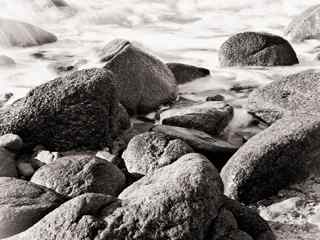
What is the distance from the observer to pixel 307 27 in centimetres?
714

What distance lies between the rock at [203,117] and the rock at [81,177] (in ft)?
3.34

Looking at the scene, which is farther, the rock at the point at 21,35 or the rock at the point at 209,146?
the rock at the point at 21,35

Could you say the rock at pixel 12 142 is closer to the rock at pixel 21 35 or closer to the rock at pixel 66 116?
the rock at pixel 66 116

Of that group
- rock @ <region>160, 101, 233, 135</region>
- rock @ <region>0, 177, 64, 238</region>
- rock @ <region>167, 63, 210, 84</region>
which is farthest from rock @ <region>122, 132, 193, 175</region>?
rock @ <region>167, 63, 210, 84</region>

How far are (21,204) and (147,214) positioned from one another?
0.80 meters

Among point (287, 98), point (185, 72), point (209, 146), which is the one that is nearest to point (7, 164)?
point (209, 146)

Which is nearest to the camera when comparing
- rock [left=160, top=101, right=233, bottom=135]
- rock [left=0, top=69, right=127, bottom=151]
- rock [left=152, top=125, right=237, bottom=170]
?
rock [left=152, top=125, right=237, bottom=170]

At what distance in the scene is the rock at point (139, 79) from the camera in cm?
510

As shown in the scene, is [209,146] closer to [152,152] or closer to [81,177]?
[152,152]

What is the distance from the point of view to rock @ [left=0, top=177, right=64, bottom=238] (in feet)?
10.1

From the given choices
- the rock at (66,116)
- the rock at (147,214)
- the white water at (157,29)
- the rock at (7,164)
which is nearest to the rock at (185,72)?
the white water at (157,29)

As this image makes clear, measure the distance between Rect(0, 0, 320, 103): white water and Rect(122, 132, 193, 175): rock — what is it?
5.55ft

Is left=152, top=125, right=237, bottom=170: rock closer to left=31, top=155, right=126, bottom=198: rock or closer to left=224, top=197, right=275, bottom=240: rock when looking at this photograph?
left=31, top=155, right=126, bottom=198: rock

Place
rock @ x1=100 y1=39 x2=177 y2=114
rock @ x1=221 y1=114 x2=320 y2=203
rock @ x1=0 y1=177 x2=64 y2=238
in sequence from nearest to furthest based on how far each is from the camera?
rock @ x1=0 y1=177 x2=64 y2=238
rock @ x1=221 y1=114 x2=320 y2=203
rock @ x1=100 y1=39 x2=177 y2=114
